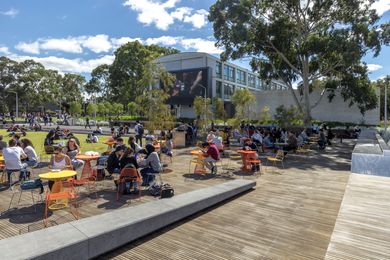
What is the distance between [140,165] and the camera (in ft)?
27.3

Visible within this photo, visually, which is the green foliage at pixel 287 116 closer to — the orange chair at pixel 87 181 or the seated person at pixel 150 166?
the seated person at pixel 150 166

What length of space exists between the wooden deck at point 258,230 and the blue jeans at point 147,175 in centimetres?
230

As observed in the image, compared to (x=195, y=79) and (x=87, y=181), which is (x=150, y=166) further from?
(x=195, y=79)

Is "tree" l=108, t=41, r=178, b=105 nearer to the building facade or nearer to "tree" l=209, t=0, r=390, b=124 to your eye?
the building facade

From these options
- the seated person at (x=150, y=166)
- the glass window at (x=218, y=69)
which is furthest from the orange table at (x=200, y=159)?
the glass window at (x=218, y=69)

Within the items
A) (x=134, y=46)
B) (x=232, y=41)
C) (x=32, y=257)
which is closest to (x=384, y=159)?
(x=32, y=257)

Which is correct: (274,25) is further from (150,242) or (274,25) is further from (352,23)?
(150,242)

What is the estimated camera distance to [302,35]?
88.7 feet

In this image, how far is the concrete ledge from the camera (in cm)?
370

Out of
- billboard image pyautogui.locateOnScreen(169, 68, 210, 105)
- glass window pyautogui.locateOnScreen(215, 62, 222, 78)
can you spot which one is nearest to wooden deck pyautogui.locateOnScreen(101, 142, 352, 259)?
billboard image pyautogui.locateOnScreen(169, 68, 210, 105)

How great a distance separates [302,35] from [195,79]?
28.5 m

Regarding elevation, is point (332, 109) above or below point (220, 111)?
above

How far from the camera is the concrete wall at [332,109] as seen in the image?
1371 inches

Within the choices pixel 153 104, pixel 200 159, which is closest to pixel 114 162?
pixel 200 159
